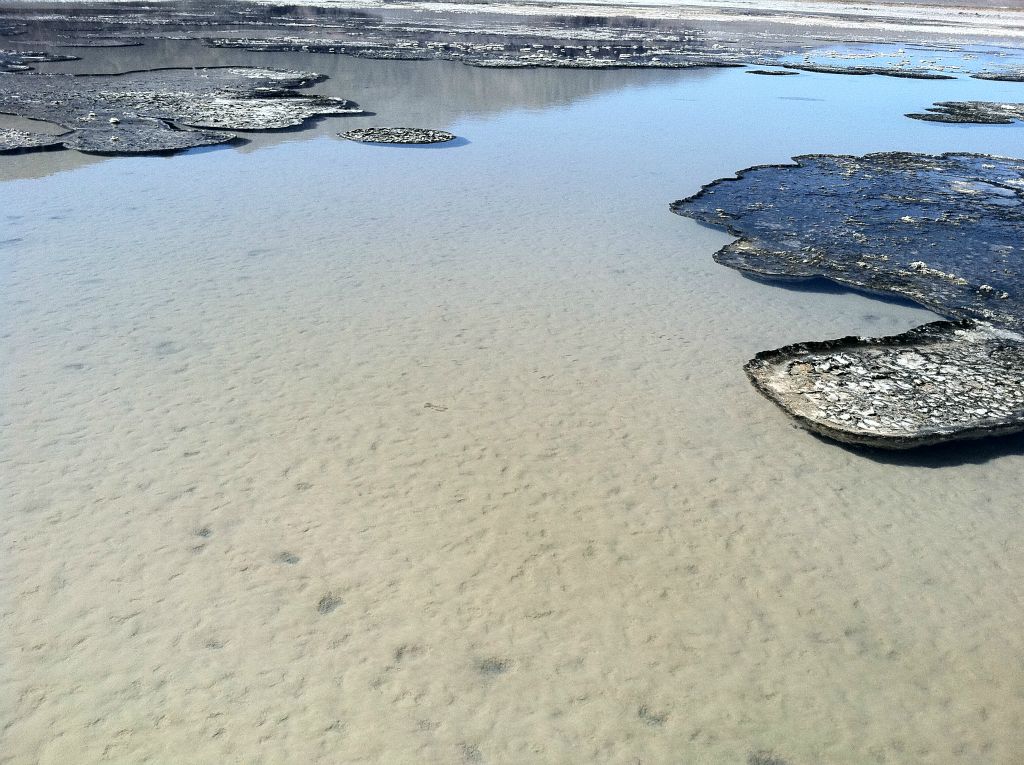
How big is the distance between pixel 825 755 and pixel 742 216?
7516 millimetres

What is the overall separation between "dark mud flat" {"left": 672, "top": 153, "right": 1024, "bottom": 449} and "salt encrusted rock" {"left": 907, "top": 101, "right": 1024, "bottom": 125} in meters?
4.20

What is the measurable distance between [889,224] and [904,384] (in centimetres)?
445

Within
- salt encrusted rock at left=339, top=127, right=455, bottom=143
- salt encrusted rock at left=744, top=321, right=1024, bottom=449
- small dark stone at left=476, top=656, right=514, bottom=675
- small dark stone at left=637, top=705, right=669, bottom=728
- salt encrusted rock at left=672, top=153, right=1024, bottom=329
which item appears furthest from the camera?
salt encrusted rock at left=339, top=127, right=455, bottom=143

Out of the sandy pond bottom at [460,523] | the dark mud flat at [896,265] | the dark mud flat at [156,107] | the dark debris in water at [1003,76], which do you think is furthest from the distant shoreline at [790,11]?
the sandy pond bottom at [460,523]

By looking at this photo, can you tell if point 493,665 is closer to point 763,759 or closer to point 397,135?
point 763,759

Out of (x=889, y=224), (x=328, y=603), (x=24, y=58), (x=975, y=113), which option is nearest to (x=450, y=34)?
(x=24, y=58)

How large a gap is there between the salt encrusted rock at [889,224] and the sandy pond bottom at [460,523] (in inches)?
24.6

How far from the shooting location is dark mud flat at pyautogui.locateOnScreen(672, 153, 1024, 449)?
557cm

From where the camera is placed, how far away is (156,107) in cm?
1523

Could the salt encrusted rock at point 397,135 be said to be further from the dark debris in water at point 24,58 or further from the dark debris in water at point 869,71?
the dark debris in water at point 869,71

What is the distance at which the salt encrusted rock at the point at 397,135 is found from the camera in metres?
13.3

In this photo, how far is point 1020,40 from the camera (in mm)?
40531

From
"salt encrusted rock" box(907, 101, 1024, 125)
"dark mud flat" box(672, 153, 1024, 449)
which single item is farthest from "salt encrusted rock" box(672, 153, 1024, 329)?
"salt encrusted rock" box(907, 101, 1024, 125)

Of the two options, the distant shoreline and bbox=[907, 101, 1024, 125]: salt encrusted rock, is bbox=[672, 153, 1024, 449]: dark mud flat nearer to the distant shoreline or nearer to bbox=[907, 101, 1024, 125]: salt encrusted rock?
bbox=[907, 101, 1024, 125]: salt encrusted rock
